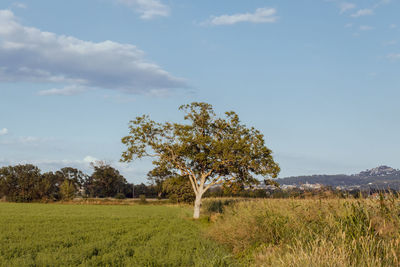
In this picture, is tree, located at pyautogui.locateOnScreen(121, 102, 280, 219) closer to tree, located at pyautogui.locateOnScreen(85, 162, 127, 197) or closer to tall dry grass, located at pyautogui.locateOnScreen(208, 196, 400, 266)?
tall dry grass, located at pyautogui.locateOnScreen(208, 196, 400, 266)

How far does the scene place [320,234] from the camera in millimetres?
12133

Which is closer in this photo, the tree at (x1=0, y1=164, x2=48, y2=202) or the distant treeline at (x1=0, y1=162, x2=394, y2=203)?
the distant treeline at (x1=0, y1=162, x2=394, y2=203)

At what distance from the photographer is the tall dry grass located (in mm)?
9070

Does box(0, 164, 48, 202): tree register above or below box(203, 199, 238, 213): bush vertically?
above

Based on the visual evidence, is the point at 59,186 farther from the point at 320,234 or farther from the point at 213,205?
the point at 320,234

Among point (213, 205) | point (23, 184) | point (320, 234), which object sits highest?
point (23, 184)

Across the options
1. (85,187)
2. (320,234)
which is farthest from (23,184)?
(320,234)

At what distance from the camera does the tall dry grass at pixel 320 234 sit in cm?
907

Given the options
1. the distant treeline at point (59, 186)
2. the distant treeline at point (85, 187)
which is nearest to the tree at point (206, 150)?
the distant treeline at point (85, 187)

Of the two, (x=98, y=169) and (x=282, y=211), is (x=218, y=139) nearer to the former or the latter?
(x=282, y=211)

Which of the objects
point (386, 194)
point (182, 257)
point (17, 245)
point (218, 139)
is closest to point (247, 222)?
point (182, 257)

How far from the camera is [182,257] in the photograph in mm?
13367

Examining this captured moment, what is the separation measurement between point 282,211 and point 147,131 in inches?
994

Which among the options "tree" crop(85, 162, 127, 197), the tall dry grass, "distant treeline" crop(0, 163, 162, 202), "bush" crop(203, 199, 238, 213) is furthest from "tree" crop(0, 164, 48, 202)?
the tall dry grass
